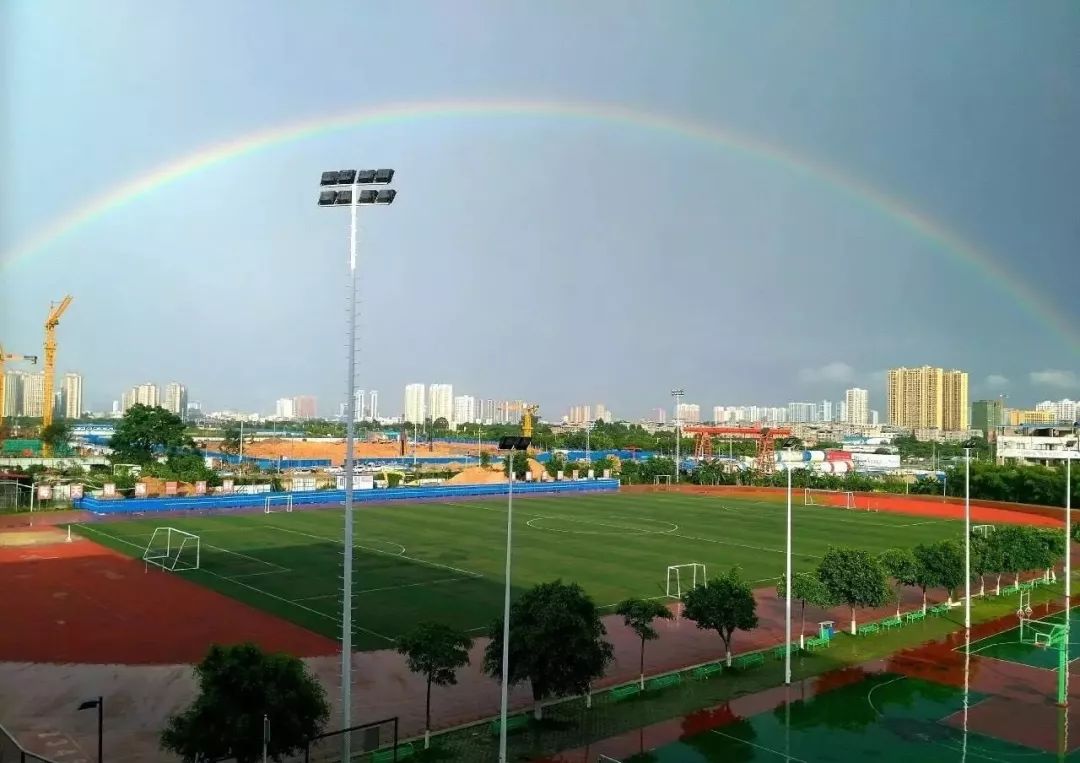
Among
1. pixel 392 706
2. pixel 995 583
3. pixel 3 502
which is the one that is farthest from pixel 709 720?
pixel 3 502

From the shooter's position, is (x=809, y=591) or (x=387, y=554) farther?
(x=387, y=554)

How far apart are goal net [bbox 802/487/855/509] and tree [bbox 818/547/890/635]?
4546 centimetres

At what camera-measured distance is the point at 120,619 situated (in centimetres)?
2658

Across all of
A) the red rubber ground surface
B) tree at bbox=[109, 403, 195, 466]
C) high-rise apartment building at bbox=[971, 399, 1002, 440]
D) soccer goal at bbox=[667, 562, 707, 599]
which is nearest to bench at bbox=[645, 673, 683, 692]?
the red rubber ground surface

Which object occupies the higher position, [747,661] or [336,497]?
[747,661]

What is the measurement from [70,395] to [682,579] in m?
144

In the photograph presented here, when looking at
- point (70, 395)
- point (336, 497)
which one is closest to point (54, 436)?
point (336, 497)

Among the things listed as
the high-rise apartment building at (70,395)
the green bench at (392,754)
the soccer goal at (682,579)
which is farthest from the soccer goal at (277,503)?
the high-rise apartment building at (70,395)

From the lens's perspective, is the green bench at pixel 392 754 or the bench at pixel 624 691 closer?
the green bench at pixel 392 754

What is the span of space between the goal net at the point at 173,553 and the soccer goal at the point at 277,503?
14336 mm

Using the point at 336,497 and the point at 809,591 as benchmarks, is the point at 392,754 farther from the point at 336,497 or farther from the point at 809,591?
the point at 336,497

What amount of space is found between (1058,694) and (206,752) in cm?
1875

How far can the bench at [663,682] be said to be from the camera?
67.4 feet

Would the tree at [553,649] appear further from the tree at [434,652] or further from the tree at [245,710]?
the tree at [245,710]
